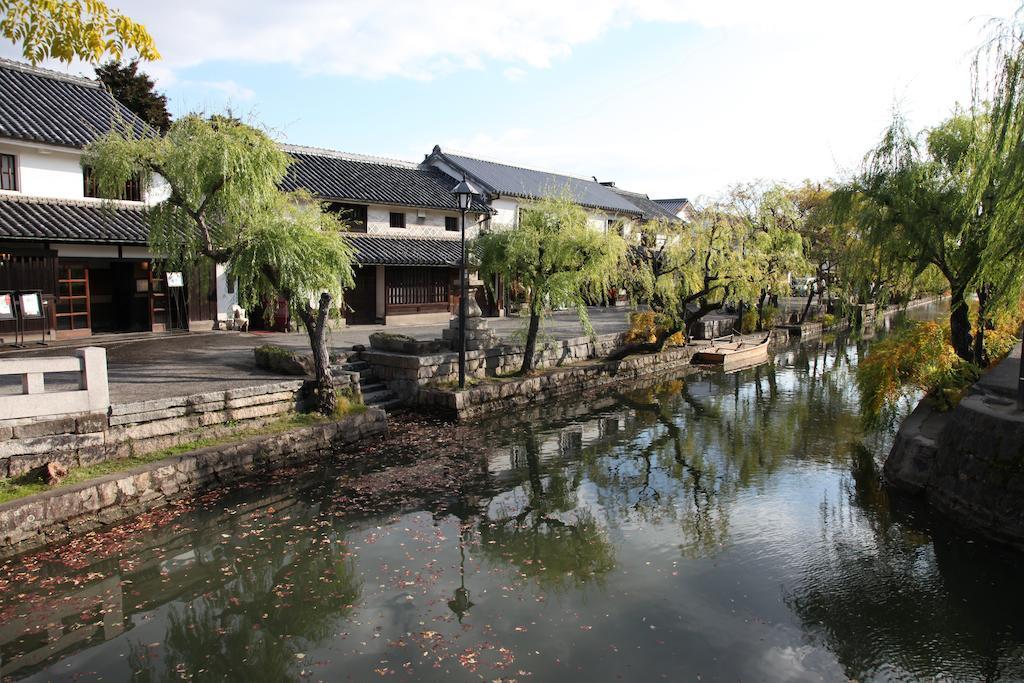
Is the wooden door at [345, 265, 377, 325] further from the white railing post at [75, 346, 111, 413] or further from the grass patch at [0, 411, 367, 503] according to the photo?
the white railing post at [75, 346, 111, 413]

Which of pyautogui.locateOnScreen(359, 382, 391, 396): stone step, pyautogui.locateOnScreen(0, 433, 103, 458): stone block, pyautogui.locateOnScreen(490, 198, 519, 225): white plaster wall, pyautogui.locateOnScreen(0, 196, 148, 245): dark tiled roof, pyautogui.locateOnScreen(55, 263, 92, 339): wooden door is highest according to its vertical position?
pyautogui.locateOnScreen(490, 198, 519, 225): white plaster wall

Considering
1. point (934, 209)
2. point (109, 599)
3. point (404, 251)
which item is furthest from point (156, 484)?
point (404, 251)

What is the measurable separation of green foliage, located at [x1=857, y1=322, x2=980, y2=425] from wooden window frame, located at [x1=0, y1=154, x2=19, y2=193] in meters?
21.3

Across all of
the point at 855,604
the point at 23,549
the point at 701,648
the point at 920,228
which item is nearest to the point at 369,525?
the point at 23,549

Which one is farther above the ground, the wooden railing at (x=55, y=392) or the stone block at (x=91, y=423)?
the wooden railing at (x=55, y=392)

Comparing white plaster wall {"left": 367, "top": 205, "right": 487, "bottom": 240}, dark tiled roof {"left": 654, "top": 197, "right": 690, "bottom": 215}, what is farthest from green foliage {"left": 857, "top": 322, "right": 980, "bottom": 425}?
dark tiled roof {"left": 654, "top": 197, "right": 690, "bottom": 215}

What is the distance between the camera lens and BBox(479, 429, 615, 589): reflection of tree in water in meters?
8.54

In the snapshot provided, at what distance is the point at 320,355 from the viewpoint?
1366 centimetres

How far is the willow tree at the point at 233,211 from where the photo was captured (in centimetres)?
1203

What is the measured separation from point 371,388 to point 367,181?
13.3 metres

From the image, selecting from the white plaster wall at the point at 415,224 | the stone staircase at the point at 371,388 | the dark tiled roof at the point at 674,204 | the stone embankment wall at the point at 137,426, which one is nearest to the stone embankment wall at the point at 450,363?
the stone staircase at the point at 371,388

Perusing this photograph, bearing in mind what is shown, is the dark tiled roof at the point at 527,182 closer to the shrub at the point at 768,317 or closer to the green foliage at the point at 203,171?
the shrub at the point at 768,317

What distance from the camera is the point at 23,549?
8.55 m

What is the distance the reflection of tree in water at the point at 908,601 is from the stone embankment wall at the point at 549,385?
8.73 m
